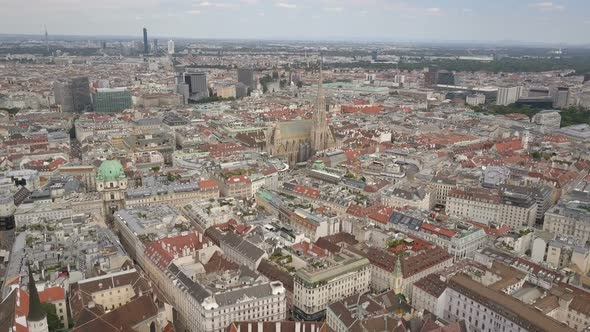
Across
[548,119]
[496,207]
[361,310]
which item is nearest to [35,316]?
[361,310]

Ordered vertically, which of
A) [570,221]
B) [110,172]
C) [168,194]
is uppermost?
[110,172]

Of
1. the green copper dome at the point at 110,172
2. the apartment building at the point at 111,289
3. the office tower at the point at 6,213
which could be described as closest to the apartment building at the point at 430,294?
the apartment building at the point at 111,289

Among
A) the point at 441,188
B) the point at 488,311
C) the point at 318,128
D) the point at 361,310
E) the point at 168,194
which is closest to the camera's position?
the point at 361,310

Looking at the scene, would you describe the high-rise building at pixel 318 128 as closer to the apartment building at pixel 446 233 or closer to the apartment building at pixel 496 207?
the apartment building at pixel 496 207

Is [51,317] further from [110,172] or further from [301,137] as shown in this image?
[301,137]

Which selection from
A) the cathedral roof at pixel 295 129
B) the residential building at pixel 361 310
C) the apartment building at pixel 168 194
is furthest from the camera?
the cathedral roof at pixel 295 129

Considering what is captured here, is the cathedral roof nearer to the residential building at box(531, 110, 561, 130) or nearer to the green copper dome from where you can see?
the green copper dome

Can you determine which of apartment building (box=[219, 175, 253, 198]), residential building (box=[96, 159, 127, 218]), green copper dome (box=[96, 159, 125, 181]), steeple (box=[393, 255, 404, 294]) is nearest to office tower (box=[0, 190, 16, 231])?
residential building (box=[96, 159, 127, 218])
